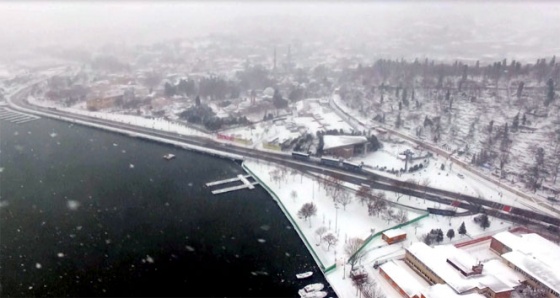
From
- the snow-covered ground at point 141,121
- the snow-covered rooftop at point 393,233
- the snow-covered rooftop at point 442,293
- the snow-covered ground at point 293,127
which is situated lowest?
the snow-covered rooftop at point 393,233

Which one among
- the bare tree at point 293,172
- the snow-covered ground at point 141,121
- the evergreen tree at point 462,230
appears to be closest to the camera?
the evergreen tree at point 462,230

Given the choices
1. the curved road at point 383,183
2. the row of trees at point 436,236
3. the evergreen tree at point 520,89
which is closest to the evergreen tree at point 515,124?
the evergreen tree at point 520,89

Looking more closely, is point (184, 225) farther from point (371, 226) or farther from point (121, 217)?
point (371, 226)

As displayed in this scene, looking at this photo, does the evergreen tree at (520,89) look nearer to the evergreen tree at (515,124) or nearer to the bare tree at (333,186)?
the evergreen tree at (515,124)

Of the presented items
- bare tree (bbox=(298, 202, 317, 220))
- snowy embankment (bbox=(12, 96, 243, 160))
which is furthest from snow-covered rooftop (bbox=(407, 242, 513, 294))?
snowy embankment (bbox=(12, 96, 243, 160))

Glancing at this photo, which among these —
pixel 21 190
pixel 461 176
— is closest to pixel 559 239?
pixel 461 176

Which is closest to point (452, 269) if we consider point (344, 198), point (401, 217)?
point (401, 217)
